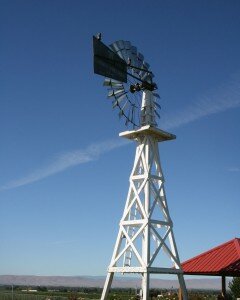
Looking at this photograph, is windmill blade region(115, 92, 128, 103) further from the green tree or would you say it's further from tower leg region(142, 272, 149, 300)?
the green tree

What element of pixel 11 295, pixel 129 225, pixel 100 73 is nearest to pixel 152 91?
pixel 100 73

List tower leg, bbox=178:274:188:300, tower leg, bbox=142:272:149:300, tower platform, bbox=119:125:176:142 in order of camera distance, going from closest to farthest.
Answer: tower leg, bbox=142:272:149:300
tower leg, bbox=178:274:188:300
tower platform, bbox=119:125:176:142

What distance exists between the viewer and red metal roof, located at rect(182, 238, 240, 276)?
87.0 ft

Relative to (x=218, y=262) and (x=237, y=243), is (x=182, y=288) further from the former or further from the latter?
(x=237, y=243)

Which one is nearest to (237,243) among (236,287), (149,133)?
(149,133)

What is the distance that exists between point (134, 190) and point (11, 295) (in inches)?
508

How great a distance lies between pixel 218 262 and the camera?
90.7ft

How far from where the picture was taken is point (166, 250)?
2617cm

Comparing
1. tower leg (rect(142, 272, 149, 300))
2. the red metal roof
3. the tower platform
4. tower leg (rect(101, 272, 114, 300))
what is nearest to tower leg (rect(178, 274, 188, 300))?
the red metal roof

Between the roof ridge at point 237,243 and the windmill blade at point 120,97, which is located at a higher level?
the windmill blade at point 120,97

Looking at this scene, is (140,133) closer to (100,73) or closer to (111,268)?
(100,73)

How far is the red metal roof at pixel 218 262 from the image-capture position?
26516mm

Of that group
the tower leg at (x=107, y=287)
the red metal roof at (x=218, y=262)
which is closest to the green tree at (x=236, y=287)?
the red metal roof at (x=218, y=262)

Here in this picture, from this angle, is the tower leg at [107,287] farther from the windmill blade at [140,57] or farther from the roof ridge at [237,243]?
the windmill blade at [140,57]
